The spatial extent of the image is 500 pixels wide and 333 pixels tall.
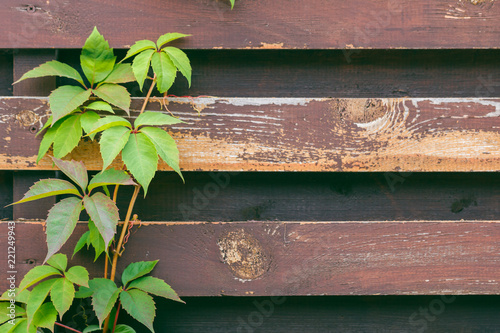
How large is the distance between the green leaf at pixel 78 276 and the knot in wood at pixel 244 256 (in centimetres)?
32

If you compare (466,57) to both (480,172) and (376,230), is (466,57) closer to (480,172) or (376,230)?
(480,172)

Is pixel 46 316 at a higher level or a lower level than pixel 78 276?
lower

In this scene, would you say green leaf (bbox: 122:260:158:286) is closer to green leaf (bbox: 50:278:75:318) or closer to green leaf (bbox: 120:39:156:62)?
green leaf (bbox: 50:278:75:318)

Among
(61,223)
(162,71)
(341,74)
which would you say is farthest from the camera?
(341,74)

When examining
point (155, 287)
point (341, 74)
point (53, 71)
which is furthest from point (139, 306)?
point (341, 74)

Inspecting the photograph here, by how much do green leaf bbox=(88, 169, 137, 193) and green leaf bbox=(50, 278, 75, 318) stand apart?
0.71 ft

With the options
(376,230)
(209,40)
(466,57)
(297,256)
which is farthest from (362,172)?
(209,40)

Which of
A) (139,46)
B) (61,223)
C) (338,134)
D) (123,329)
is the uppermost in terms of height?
(139,46)

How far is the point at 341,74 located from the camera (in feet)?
3.19

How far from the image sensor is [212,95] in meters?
0.98

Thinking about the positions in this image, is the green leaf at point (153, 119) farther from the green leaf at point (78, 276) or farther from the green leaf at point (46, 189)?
the green leaf at point (78, 276)

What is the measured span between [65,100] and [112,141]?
Answer: 180mm

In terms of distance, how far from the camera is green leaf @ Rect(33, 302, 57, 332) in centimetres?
78

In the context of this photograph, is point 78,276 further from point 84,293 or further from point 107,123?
point 107,123
